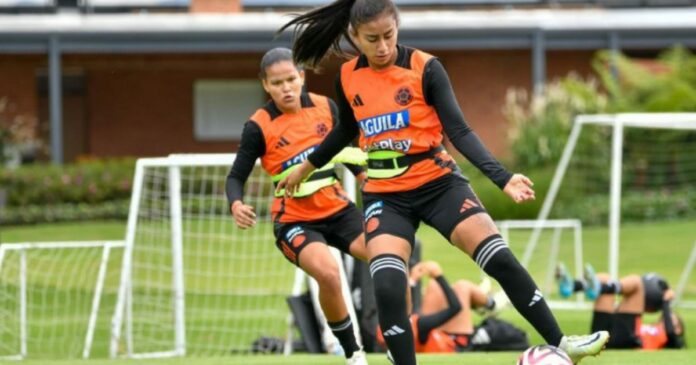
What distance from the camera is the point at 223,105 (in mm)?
32094

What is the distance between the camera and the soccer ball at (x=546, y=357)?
6750 millimetres

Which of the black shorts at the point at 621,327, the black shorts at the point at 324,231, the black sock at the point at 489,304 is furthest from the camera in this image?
the black sock at the point at 489,304

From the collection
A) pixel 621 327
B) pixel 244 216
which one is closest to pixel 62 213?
pixel 621 327

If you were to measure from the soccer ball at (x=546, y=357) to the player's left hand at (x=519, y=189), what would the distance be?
750mm

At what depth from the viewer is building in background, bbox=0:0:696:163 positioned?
2894 centimetres

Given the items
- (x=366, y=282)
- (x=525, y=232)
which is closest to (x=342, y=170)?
(x=366, y=282)

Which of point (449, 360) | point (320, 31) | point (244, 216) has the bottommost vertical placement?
point (449, 360)

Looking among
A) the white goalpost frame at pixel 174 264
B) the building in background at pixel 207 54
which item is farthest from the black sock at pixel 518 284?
the building in background at pixel 207 54

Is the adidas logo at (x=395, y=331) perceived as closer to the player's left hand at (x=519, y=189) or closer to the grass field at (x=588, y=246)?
the player's left hand at (x=519, y=189)

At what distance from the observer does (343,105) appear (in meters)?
→ 7.55

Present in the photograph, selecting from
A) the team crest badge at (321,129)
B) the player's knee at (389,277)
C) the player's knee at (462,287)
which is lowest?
the player's knee at (462,287)

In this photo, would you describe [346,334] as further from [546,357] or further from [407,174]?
[546,357]

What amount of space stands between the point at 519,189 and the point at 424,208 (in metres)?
0.74

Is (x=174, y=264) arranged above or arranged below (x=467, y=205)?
below
